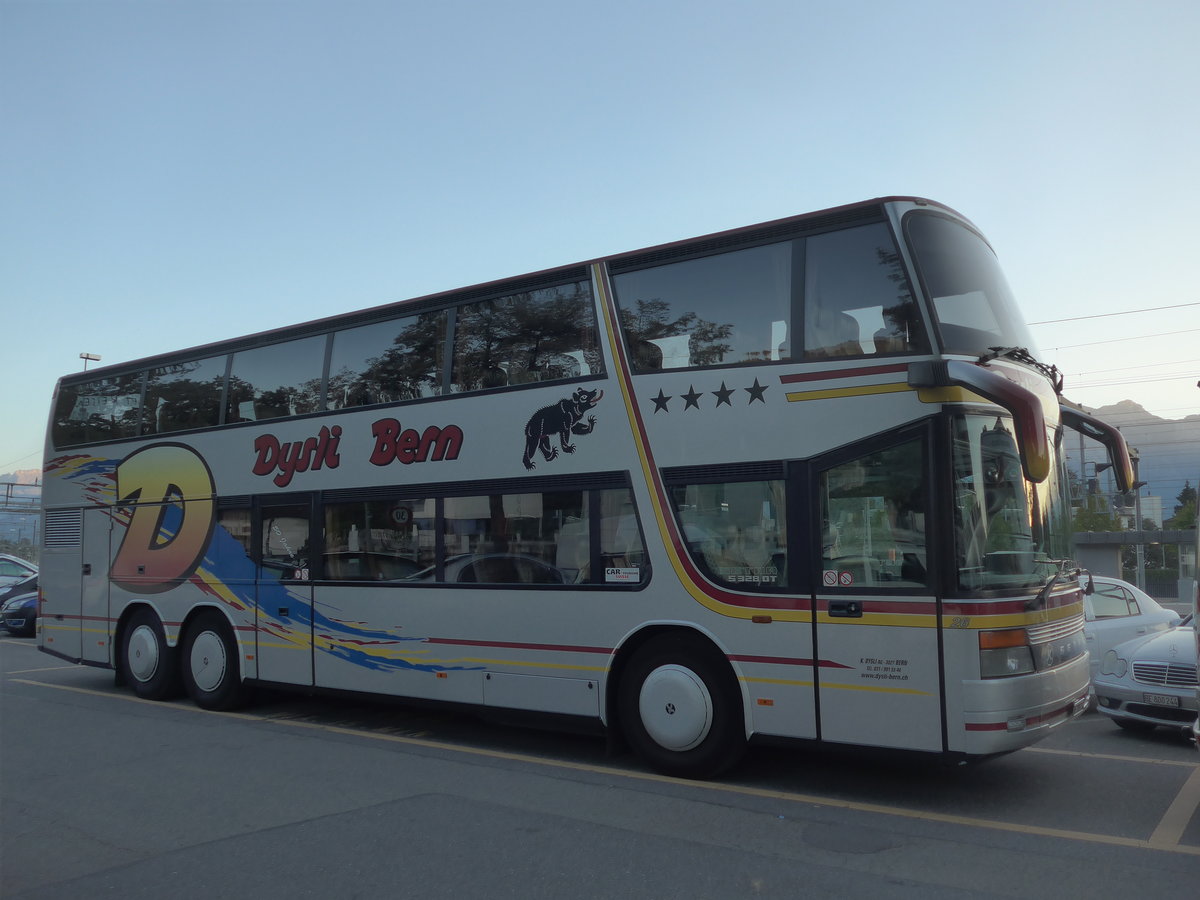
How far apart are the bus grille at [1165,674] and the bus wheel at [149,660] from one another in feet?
35.7

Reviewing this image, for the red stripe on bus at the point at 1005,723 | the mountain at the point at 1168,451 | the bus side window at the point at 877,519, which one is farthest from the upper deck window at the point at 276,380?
the mountain at the point at 1168,451

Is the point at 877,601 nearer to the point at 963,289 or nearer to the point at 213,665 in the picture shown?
Answer: the point at 963,289

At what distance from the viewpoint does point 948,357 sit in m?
6.53

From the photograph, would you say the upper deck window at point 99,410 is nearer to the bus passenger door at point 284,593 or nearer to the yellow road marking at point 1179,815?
the bus passenger door at point 284,593

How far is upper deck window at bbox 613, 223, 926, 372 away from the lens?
682 centimetres

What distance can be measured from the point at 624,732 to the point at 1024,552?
3.48 metres

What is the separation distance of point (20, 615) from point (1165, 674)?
71.2ft

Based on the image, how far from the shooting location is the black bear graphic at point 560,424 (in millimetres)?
8266

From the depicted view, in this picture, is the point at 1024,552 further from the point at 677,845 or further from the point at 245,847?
the point at 245,847


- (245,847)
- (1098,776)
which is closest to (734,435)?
(1098,776)

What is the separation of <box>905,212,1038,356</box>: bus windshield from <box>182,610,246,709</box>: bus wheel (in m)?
8.76

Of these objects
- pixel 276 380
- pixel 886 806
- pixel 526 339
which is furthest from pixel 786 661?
pixel 276 380

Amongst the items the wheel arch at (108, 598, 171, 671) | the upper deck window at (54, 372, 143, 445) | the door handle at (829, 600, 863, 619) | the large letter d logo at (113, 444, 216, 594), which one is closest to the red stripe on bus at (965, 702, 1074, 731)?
the door handle at (829, 600, 863, 619)

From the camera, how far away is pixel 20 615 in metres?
20.9
